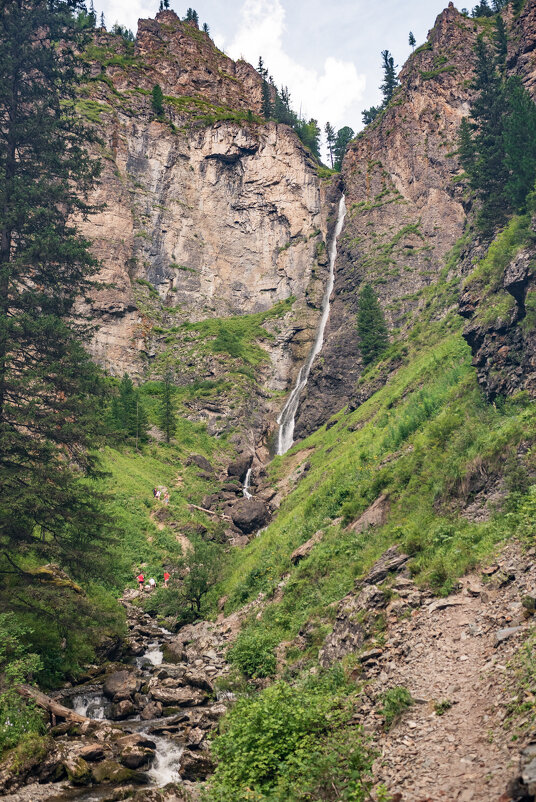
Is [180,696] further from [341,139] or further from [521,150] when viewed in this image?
[341,139]

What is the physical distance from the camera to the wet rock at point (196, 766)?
41.9 ft

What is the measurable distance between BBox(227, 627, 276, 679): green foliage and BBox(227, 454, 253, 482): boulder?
35374mm

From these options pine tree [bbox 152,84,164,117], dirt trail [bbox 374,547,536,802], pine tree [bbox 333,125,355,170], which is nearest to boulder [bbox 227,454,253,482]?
dirt trail [bbox 374,547,536,802]

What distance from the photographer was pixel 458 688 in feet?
27.8

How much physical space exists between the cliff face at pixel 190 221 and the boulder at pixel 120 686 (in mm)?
49327

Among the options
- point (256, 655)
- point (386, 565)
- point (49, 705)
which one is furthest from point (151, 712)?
point (386, 565)

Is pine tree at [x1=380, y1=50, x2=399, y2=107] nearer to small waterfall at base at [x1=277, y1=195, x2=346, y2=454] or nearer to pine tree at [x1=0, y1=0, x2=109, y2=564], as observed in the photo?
small waterfall at base at [x1=277, y1=195, x2=346, y2=454]

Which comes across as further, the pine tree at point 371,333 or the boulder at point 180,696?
the pine tree at point 371,333

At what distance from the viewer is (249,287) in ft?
274

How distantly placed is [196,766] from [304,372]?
187 feet

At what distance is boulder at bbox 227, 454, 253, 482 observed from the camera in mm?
52344

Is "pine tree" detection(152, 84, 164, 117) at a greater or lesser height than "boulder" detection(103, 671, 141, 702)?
greater

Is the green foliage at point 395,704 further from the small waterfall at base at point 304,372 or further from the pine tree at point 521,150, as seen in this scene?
the small waterfall at base at point 304,372

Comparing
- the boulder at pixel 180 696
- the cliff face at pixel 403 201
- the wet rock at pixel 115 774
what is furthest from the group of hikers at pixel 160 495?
the wet rock at pixel 115 774
